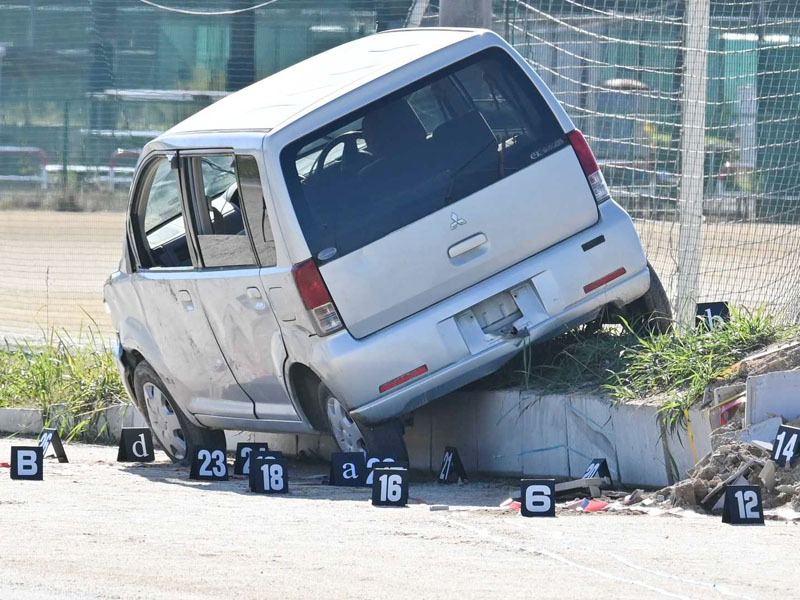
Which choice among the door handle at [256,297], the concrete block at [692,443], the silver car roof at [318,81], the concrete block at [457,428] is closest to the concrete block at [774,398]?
the concrete block at [692,443]

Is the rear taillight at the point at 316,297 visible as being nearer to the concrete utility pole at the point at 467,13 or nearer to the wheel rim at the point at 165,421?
the wheel rim at the point at 165,421

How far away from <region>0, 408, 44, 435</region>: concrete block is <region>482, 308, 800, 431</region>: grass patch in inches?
175

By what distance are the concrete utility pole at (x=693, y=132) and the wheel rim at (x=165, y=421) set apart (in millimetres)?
3882

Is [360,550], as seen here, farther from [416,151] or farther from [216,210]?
[216,210]

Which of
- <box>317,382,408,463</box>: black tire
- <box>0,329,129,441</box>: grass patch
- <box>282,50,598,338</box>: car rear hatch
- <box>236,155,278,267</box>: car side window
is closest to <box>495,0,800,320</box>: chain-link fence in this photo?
<box>282,50,598,338</box>: car rear hatch

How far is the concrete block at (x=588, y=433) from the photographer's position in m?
8.72

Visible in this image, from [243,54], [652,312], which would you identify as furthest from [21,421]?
[652,312]

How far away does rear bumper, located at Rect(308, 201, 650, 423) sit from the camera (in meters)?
8.59

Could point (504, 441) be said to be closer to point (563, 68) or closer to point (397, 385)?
point (397, 385)

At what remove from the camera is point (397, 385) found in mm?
8617

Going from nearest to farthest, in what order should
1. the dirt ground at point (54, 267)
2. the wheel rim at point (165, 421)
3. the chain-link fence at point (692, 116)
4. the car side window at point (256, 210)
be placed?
the car side window at point (256, 210) < the wheel rim at point (165, 421) < the chain-link fence at point (692, 116) < the dirt ground at point (54, 267)

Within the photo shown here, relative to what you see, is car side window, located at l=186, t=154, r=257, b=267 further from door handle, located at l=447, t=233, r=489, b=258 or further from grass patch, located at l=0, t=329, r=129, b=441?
grass patch, located at l=0, t=329, r=129, b=441

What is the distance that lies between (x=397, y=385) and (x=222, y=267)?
1.38m

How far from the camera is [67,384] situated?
1278cm
